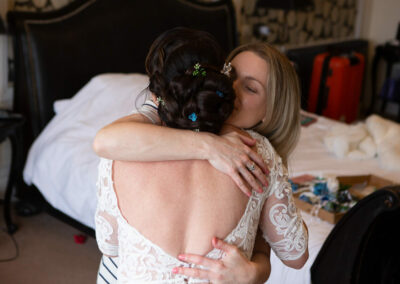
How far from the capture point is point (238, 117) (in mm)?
1123

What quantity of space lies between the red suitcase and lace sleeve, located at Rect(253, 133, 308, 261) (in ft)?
12.2

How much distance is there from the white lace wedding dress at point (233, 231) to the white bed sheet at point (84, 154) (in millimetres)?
1169

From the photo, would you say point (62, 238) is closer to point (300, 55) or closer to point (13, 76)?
point (13, 76)

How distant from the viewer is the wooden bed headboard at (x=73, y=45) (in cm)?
251

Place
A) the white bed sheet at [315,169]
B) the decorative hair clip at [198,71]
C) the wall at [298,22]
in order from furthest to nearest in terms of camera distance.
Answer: the wall at [298,22]
the white bed sheet at [315,169]
the decorative hair clip at [198,71]

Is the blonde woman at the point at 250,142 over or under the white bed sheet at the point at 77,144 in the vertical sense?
over

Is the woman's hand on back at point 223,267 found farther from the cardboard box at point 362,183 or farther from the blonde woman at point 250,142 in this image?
the cardboard box at point 362,183

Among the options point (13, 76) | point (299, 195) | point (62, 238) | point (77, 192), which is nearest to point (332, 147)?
point (299, 195)

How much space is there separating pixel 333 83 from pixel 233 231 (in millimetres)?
3922

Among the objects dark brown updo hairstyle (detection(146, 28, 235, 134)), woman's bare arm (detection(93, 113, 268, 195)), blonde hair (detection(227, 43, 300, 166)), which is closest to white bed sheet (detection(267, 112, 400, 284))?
blonde hair (detection(227, 43, 300, 166))

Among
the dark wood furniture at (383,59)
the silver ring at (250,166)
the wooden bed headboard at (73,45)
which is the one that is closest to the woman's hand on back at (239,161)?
the silver ring at (250,166)

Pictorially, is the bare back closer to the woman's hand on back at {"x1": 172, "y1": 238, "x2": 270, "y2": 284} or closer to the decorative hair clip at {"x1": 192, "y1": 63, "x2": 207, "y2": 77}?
the woman's hand on back at {"x1": 172, "y1": 238, "x2": 270, "y2": 284}

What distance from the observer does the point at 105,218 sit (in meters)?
1.05

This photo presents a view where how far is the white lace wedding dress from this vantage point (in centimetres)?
92
